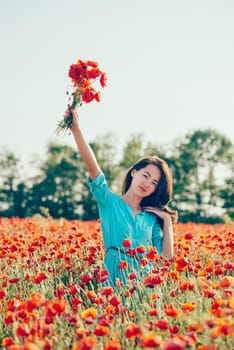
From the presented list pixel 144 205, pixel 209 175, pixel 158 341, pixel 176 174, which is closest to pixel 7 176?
pixel 176 174

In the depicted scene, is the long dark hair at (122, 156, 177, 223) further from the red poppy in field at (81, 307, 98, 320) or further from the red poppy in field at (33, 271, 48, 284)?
the red poppy in field at (81, 307, 98, 320)

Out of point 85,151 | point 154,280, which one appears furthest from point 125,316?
point 85,151

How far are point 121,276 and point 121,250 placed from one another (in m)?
0.20

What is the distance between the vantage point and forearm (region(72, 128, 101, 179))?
12.3ft

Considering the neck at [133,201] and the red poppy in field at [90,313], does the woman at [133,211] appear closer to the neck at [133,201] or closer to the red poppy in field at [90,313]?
the neck at [133,201]

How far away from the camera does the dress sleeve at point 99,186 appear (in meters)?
3.84

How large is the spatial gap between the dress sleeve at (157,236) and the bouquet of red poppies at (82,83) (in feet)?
3.66

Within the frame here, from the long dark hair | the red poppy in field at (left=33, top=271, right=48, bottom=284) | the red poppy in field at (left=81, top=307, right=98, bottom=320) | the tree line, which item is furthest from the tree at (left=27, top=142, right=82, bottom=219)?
the red poppy in field at (left=81, top=307, right=98, bottom=320)

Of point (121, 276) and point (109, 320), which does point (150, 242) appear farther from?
point (109, 320)

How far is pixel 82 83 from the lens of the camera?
382cm

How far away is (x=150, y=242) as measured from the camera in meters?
4.06

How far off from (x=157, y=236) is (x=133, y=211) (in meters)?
0.29

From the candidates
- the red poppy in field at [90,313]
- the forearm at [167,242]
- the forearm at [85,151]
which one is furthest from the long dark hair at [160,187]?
the red poppy in field at [90,313]

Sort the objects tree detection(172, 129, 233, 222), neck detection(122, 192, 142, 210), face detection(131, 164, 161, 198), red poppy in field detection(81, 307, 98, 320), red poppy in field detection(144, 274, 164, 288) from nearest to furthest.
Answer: red poppy in field detection(81, 307, 98, 320)
red poppy in field detection(144, 274, 164, 288)
face detection(131, 164, 161, 198)
neck detection(122, 192, 142, 210)
tree detection(172, 129, 233, 222)
